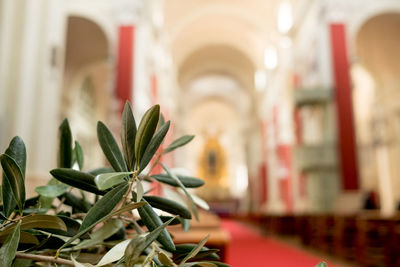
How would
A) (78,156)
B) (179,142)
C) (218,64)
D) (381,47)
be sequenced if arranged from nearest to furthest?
(179,142) → (78,156) → (381,47) → (218,64)

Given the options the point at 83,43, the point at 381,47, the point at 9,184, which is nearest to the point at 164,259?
the point at 9,184

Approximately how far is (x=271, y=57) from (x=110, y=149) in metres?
16.0

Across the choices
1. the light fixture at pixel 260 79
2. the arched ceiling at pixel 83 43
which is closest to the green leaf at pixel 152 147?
the arched ceiling at pixel 83 43

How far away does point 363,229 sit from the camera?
449 cm

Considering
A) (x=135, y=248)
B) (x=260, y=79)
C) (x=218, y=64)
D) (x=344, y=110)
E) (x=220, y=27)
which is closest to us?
(x=135, y=248)

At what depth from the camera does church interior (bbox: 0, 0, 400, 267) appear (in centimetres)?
361

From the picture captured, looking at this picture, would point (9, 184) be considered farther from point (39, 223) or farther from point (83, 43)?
point (83, 43)

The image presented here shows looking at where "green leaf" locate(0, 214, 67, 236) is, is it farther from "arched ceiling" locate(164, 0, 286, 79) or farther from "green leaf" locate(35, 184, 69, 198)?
A: "arched ceiling" locate(164, 0, 286, 79)

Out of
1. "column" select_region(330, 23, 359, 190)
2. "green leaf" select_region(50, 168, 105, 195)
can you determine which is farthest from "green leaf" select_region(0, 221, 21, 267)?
"column" select_region(330, 23, 359, 190)

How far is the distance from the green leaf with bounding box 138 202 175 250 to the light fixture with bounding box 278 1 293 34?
43.3 ft

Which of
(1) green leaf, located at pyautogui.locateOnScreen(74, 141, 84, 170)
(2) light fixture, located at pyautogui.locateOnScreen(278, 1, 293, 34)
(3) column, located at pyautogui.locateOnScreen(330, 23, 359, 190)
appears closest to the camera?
(1) green leaf, located at pyautogui.locateOnScreen(74, 141, 84, 170)

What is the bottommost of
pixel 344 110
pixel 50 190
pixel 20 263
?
pixel 20 263

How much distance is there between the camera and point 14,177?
0.61 m

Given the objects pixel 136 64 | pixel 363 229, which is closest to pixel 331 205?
pixel 363 229
